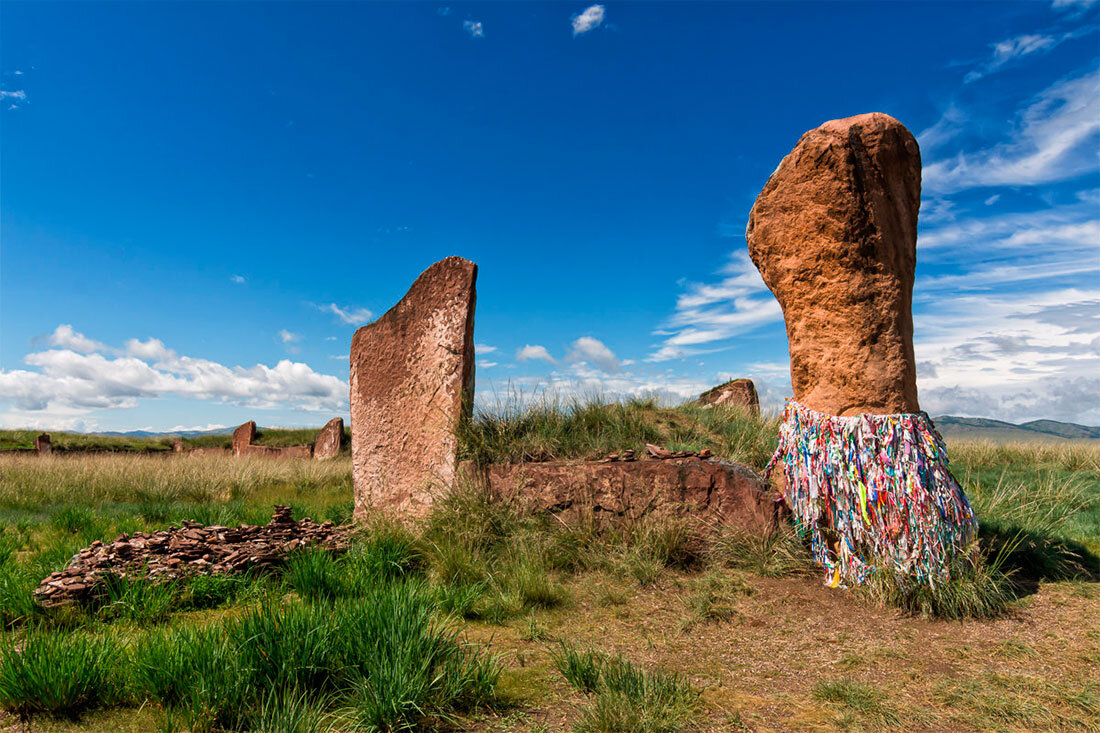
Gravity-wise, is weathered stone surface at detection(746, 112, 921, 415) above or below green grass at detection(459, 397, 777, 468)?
above

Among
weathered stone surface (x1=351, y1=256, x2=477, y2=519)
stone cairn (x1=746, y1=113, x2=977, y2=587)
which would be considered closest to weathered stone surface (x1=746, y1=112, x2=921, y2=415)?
stone cairn (x1=746, y1=113, x2=977, y2=587)

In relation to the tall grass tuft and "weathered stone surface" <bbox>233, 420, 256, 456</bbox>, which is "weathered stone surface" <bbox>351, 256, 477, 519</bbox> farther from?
"weathered stone surface" <bbox>233, 420, 256, 456</bbox>

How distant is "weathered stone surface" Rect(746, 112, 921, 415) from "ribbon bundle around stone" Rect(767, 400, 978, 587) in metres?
0.25

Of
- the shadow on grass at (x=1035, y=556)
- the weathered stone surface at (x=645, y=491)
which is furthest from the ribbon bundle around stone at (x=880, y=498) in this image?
the shadow on grass at (x=1035, y=556)

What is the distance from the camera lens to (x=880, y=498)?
389cm

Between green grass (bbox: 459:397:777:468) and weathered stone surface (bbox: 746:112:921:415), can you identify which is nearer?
weathered stone surface (bbox: 746:112:921:415)

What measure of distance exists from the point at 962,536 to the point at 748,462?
194 centimetres

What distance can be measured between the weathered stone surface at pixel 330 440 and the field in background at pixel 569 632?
9.67m

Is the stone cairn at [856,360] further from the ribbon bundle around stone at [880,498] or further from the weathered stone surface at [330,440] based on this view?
the weathered stone surface at [330,440]

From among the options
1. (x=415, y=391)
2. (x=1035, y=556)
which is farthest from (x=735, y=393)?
(x=415, y=391)

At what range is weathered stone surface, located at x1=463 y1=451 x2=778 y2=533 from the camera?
4645 millimetres

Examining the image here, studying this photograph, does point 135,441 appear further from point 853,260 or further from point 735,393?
point 853,260

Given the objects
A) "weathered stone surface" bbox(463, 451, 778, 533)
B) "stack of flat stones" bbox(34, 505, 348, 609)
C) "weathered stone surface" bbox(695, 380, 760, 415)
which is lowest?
"stack of flat stones" bbox(34, 505, 348, 609)

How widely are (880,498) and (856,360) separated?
952 mm
